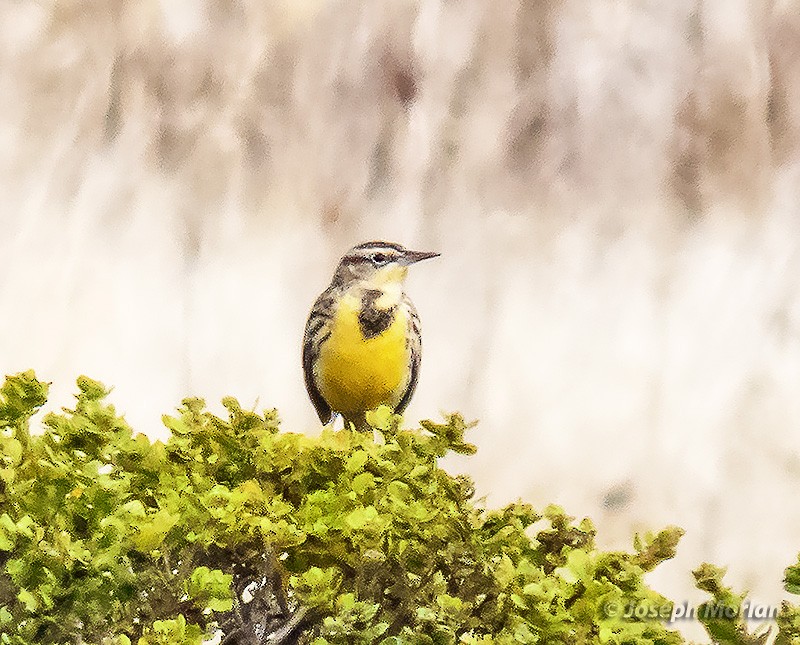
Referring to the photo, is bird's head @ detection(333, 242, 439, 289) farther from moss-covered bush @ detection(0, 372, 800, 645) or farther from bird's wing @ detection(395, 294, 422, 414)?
moss-covered bush @ detection(0, 372, 800, 645)

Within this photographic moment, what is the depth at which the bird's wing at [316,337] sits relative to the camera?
1438 mm

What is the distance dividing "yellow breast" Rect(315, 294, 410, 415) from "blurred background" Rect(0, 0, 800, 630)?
426 mm

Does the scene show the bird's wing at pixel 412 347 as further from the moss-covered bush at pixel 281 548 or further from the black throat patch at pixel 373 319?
the moss-covered bush at pixel 281 548

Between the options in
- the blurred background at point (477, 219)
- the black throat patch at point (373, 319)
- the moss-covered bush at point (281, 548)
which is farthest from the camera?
the blurred background at point (477, 219)

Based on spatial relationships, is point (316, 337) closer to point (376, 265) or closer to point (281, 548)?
point (376, 265)

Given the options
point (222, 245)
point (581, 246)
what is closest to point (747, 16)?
point (581, 246)

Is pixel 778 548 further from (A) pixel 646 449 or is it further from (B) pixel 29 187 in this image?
(B) pixel 29 187

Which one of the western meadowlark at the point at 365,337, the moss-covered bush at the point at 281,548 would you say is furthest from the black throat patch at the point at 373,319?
the moss-covered bush at the point at 281,548

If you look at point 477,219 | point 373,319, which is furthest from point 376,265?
point 477,219

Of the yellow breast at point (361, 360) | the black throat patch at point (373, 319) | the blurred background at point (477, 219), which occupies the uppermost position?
the blurred background at point (477, 219)

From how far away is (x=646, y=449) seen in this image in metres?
1.79

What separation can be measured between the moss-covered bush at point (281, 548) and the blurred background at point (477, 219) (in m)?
0.91

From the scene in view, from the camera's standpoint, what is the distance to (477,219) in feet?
6.26

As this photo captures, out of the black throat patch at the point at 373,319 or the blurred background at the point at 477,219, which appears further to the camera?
the blurred background at the point at 477,219
